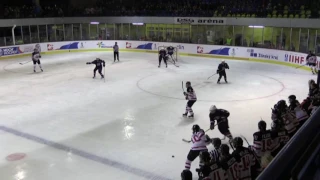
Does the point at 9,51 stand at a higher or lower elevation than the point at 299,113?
higher

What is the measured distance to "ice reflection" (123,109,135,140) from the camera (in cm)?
907

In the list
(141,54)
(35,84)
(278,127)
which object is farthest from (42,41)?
(278,127)

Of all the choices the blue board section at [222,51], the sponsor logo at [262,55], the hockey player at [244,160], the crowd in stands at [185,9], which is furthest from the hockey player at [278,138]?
the blue board section at [222,51]

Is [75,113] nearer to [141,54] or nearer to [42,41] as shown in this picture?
[141,54]

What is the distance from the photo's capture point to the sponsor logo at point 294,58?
62.6ft

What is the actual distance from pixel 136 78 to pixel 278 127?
38.9 ft

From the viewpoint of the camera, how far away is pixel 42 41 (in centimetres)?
2734

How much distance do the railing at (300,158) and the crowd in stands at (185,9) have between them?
19.5m

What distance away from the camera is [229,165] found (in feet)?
14.9

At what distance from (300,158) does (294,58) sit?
1946 cm

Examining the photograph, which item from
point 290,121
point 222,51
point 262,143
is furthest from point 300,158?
point 222,51

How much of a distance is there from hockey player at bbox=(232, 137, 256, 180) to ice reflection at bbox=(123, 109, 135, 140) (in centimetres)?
451

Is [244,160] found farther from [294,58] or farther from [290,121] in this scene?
[294,58]

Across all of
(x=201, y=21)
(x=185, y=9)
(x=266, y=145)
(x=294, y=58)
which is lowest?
(x=266, y=145)
